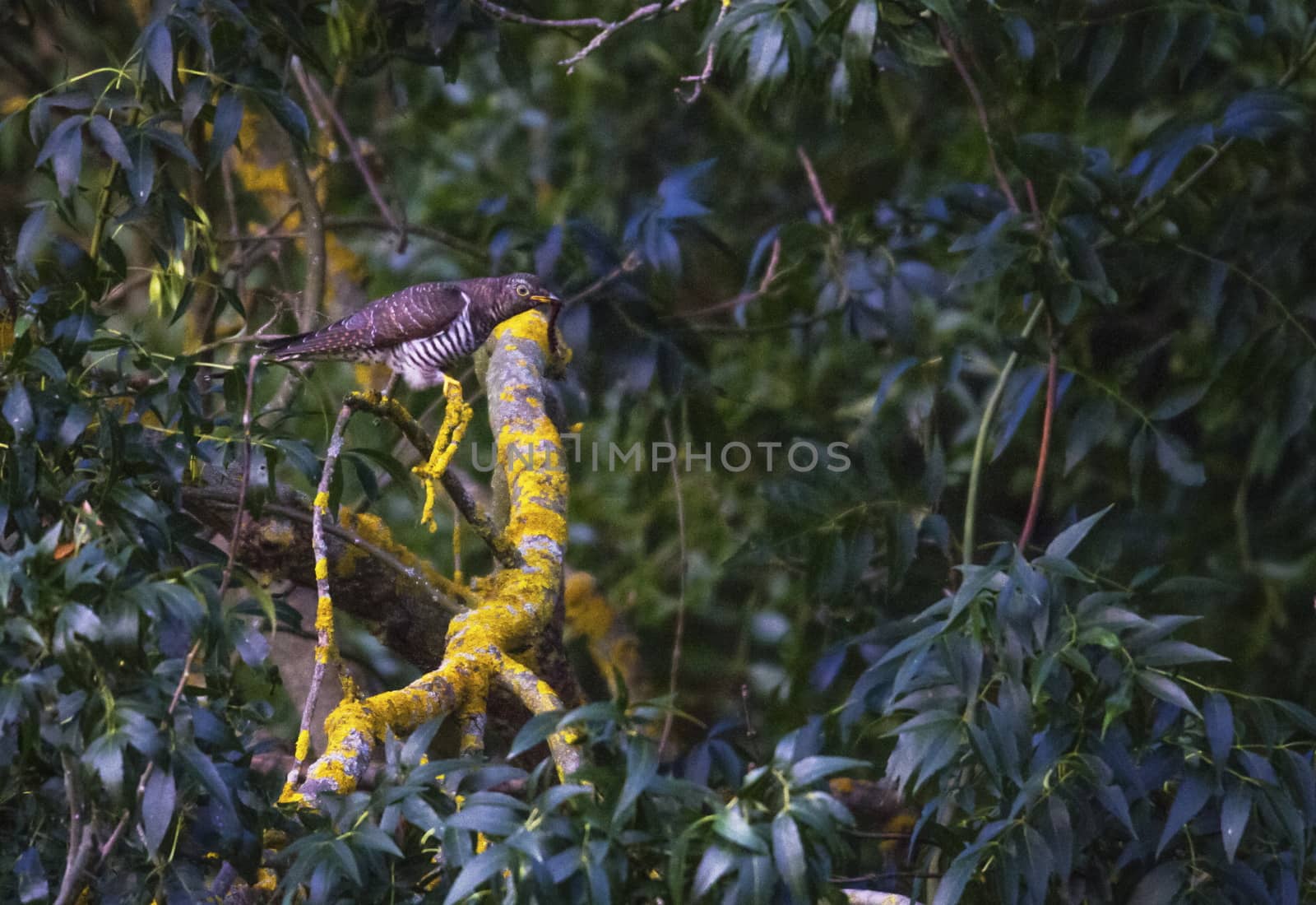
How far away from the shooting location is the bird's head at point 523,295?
127 inches

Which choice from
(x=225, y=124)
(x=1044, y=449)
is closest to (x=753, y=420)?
(x=1044, y=449)

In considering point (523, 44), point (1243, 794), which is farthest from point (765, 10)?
point (523, 44)

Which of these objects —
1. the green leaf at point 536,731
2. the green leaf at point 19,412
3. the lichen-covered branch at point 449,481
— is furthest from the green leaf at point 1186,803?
the green leaf at point 19,412

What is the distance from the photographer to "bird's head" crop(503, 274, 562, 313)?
3234mm

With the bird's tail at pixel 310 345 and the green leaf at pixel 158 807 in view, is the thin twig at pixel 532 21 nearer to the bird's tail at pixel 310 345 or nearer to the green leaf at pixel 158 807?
the bird's tail at pixel 310 345

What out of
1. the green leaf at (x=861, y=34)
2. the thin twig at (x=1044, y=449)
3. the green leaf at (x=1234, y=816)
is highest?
the green leaf at (x=861, y=34)

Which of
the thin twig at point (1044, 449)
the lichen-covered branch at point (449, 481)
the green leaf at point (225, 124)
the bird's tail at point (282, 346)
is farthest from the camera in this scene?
the thin twig at point (1044, 449)

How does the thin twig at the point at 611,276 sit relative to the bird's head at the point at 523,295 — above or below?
below

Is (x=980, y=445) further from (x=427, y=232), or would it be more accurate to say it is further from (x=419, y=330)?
(x=427, y=232)

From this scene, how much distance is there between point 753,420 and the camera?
4.11m

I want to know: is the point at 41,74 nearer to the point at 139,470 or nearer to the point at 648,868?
the point at 139,470

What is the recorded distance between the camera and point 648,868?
5.39 ft

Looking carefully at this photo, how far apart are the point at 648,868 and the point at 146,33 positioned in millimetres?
1780

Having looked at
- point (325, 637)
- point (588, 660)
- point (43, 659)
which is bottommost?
point (588, 660)
